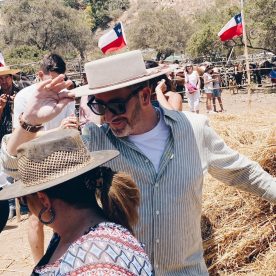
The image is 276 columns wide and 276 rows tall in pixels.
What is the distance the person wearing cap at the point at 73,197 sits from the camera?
146 cm

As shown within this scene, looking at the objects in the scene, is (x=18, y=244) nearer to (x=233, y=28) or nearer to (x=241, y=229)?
(x=241, y=229)

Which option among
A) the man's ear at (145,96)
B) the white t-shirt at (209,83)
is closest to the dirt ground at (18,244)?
the man's ear at (145,96)

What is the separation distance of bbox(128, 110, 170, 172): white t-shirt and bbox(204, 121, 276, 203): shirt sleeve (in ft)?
0.66

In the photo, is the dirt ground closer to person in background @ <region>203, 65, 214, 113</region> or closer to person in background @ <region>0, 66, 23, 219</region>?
person in background @ <region>0, 66, 23, 219</region>

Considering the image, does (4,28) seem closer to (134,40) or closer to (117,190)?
(134,40)

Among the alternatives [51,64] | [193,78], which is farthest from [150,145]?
[193,78]

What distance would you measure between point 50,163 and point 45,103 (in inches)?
29.5

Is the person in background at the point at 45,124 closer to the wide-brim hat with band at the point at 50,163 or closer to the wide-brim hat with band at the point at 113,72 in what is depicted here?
the wide-brim hat with band at the point at 113,72

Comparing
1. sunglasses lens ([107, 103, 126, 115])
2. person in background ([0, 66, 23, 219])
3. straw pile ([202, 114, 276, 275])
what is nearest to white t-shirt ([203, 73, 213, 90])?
person in background ([0, 66, 23, 219])

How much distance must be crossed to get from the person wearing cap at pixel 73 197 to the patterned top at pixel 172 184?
474 millimetres

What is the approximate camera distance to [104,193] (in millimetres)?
1618

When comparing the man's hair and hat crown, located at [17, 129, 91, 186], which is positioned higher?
hat crown, located at [17, 129, 91, 186]

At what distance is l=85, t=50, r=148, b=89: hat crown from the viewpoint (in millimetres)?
2203

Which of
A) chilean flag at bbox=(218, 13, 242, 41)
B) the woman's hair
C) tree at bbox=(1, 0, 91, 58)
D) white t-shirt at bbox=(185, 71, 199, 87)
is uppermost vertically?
the woman's hair
